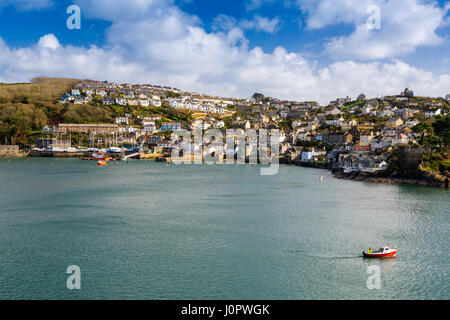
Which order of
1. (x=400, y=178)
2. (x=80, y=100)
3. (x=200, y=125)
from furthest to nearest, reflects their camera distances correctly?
(x=80, y=100) → (x=200, y=125) → (x=400, y=178)

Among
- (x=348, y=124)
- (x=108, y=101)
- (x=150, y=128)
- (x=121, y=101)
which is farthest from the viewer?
(x=121, y=101)

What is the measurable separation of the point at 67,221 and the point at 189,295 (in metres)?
9.88

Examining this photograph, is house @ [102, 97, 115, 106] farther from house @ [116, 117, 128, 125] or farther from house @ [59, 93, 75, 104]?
house @ [116, 117, 128, 125]

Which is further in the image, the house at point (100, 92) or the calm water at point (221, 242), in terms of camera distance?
the house at point (100, 92)

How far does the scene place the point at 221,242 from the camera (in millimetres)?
13867

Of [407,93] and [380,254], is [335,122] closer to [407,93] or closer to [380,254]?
[407,93]

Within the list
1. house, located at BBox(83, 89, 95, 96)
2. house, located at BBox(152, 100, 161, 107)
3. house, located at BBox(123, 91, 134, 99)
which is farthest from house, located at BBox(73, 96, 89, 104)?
house, located at BBox(152, 100, 161, 107)

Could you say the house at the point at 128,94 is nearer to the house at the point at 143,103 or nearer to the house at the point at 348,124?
the house at the point at 143,103

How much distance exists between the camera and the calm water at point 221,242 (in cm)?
1005

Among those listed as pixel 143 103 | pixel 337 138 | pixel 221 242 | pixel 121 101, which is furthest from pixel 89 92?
pixel 221 242

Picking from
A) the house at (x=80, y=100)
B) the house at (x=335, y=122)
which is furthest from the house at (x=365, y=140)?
the house at (x=80, y=100)

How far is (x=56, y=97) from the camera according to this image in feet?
292

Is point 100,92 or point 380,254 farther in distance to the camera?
point 100,92
